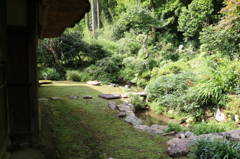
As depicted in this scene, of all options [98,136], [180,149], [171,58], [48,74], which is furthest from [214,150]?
[48,74]

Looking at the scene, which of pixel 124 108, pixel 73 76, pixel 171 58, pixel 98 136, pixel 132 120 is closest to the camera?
pixel 98 136

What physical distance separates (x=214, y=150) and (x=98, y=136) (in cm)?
204

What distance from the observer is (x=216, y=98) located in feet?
16.6

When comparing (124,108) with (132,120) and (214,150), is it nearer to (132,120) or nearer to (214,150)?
(132,120)

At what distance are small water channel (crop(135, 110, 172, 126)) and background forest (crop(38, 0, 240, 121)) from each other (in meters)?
0.25

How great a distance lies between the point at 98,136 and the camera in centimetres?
352

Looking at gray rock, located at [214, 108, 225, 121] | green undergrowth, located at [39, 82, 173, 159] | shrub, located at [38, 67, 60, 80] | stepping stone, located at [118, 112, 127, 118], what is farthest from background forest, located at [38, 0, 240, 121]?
green undergrowth, located at [39, 82, 173, 159]

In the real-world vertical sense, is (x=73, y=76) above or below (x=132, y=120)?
above

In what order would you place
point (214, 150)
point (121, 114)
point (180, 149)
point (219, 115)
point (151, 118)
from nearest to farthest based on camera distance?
1. point (214, 150)
2. point (180, 149)
3. point (121, 114)
4. point (219, 115)
5. point (151, 118)

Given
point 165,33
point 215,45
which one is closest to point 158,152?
point 215,45

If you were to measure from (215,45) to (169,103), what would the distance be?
12.5 feet

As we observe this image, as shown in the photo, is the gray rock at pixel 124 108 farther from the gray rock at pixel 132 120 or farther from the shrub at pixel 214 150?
the shrub at pixel 214 150

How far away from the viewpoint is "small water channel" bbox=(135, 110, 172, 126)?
5.31 metres

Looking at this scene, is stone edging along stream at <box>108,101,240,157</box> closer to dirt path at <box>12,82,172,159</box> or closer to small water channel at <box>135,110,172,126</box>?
dirt path at <box>12,82,172,159</box>
